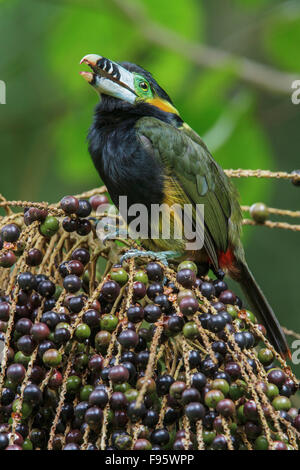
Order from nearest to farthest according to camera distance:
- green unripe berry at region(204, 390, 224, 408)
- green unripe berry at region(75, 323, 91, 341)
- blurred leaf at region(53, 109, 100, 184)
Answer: green unripe berry at region(204, 390, 224, 408) < green unripe berry at region(75, 323, 91, 341) < blurred leaf at region(53, 109, 100, 184)

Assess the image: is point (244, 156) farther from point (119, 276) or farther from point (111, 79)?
point (119, 276)

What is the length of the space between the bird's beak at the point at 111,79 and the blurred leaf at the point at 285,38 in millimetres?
917

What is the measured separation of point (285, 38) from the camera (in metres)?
2.71

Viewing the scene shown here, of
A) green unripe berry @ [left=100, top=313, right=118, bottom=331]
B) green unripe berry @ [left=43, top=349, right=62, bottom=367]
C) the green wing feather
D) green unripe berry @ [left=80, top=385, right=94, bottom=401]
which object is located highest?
the green wing feather

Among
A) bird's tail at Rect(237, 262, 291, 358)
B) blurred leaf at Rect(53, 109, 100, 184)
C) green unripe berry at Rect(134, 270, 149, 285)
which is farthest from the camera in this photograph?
blurred leaf at Rect(53, 109, 100, 184)

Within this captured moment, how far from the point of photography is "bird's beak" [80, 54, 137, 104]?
1.85m

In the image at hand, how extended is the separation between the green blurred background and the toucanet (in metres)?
0.39

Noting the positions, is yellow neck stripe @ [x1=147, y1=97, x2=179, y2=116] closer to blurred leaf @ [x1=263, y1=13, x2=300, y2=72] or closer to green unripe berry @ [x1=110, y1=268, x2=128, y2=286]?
blurred leaf @ [x1=263, y1=13, x2=300, y2=72]

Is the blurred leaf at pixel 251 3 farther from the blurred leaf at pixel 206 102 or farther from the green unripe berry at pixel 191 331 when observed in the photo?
the green unripe berry at pixel 191 331

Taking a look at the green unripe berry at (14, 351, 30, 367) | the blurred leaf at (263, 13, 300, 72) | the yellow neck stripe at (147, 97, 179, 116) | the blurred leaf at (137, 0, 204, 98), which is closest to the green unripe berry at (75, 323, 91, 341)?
the green unripe berry at (14, 351, 30, 367)

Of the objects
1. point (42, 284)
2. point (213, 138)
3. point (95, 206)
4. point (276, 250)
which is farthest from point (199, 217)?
point (276, 250)

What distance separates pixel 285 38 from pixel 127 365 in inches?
78.1

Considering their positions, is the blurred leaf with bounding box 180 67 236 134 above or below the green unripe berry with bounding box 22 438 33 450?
above

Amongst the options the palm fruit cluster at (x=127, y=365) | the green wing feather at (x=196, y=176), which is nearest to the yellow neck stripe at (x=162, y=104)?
the green wing feather at (x=196, y=176)
